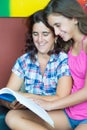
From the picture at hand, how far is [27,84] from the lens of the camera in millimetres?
1471

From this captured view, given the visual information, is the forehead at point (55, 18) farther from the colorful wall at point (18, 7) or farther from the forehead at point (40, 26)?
the colorful wall at point (18, 7)

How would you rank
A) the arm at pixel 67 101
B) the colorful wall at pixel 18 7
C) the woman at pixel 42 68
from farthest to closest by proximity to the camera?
the colorful wall at pixel 18 7 → the woman at pixel 42 68 → the arm at pixel 67 101

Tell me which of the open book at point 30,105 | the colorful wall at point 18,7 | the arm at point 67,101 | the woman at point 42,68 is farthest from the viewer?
the colorful wall at point 18,7

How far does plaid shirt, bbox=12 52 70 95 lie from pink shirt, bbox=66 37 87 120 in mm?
59

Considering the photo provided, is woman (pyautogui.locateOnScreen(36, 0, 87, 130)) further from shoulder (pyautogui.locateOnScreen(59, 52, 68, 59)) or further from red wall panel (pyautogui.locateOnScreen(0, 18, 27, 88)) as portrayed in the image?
red wall panel (pyautogui.locateOnScreen(0, 18, 27, 88))

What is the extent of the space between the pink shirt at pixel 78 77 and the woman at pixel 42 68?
0.03 metres

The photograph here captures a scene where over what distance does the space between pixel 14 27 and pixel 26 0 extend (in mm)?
164

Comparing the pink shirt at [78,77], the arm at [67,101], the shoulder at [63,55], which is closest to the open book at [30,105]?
the arm at [67,101]

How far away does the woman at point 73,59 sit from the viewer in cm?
129

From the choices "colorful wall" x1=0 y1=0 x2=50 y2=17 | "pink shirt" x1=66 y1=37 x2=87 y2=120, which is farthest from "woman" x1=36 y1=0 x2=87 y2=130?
"colorful wall" x1=0 y1=0 x2=50 y2=17

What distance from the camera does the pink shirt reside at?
1343 mm

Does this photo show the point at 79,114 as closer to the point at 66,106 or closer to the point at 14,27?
the point at 66,106

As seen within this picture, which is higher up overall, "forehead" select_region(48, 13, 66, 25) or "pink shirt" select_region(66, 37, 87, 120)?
"forehead" select_region(48, 13, 66, 25)

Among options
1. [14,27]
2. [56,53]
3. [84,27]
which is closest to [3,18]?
[14,27]
